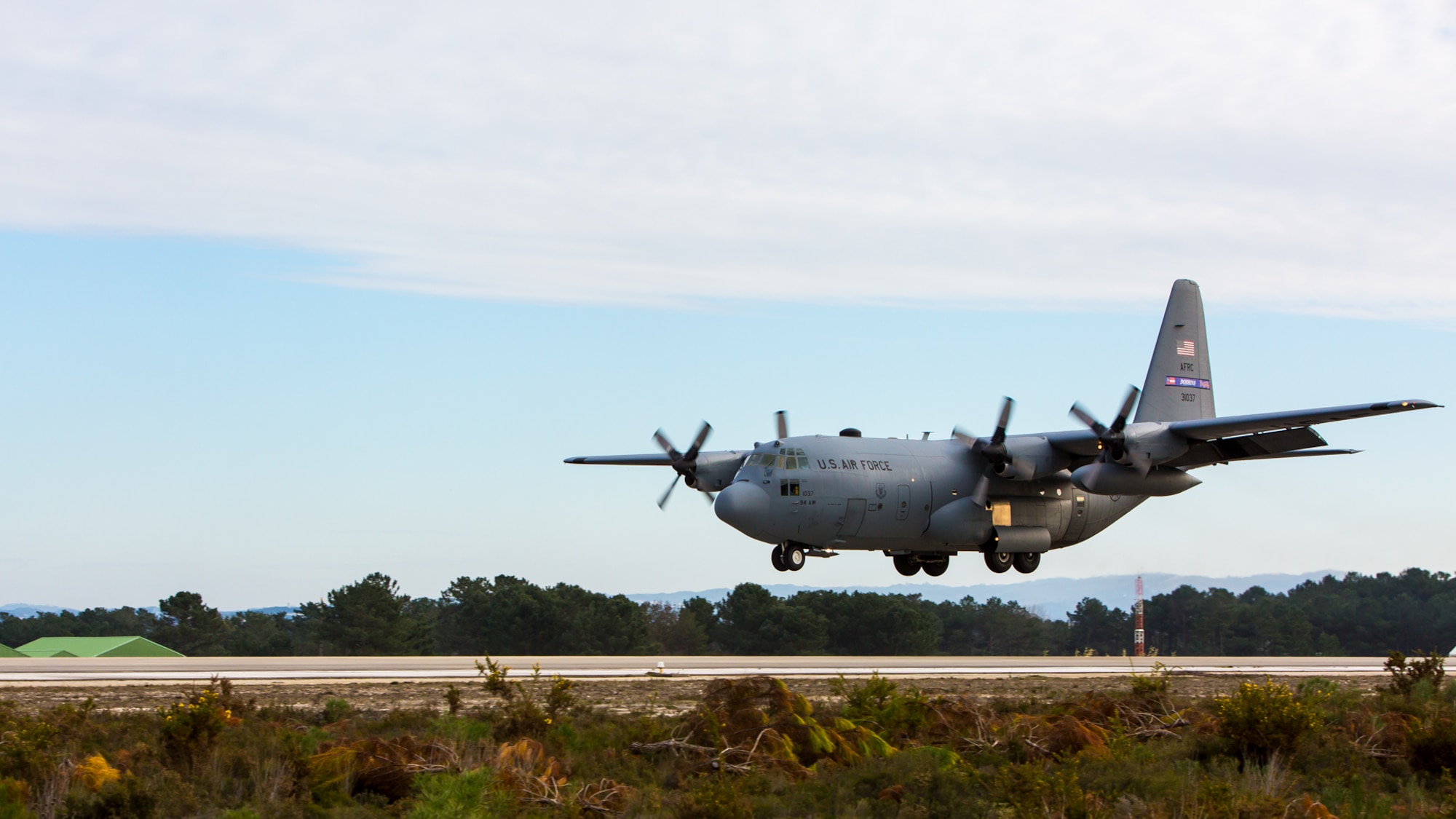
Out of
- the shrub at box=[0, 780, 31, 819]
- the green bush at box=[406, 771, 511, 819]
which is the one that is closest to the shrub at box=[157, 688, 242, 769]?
the shrub at box=[0, 780, 31, 819]

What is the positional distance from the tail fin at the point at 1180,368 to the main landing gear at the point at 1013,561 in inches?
295

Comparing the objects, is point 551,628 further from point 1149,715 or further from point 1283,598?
point 1283,598

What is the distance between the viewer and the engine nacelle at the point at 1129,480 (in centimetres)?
3959

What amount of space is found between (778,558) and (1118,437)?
11221mm

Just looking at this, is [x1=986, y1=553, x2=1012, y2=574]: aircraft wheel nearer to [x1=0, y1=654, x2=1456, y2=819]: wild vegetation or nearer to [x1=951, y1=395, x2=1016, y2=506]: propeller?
[x1=951, y1=395, x2=1016, y2=506]: propeller

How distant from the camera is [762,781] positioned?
53.8ft

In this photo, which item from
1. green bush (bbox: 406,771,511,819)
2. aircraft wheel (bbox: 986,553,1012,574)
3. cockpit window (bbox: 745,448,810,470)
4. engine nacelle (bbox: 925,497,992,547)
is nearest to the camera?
green bush (bbox: 406,771,511,819)

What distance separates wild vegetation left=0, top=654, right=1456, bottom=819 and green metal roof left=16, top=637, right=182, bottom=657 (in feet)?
96.5

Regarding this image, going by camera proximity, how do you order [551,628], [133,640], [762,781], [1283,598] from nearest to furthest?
1. [762,781]
2. [133,640]
3. [551,628]
4. [1283,598]

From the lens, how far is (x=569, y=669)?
34594 millimetres

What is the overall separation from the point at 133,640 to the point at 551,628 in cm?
2521

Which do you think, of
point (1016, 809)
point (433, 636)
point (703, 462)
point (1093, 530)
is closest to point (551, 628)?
point (433, 636)

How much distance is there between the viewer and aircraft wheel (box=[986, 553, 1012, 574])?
143 feet

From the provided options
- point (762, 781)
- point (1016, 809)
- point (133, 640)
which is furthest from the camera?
point (133, 640)
